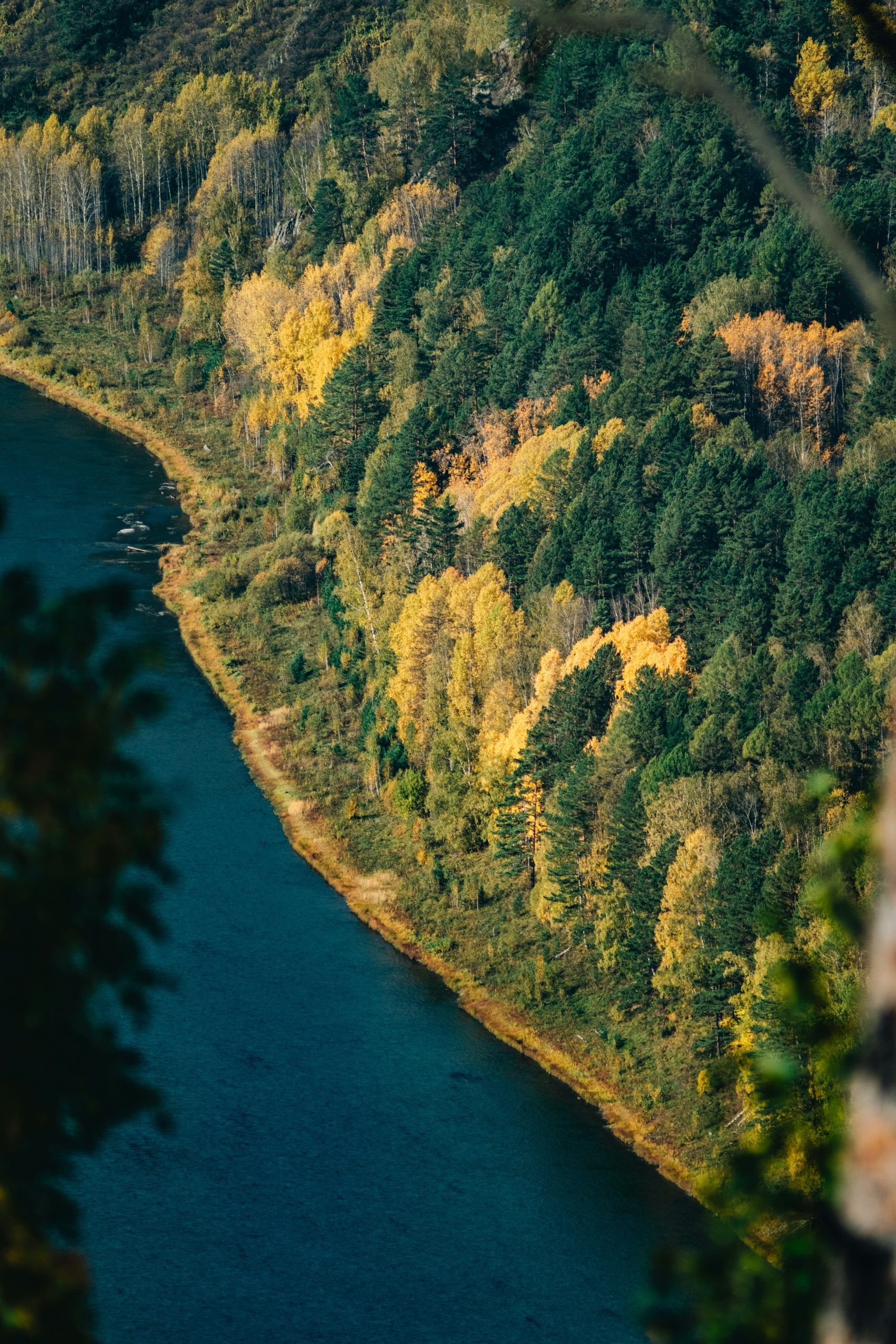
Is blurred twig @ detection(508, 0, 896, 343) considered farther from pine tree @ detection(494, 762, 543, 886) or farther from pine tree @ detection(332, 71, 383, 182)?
pine tree @ detection(332, 71, 383, 182)

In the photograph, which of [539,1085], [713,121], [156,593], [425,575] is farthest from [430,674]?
[713,121]

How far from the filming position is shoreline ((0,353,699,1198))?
57.9 metres

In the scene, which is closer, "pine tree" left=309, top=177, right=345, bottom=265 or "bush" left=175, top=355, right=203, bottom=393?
"pine tree" left=309, top=177, right=345, bottom=265

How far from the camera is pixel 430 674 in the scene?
77.3 metres

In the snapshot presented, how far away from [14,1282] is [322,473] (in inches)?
4167

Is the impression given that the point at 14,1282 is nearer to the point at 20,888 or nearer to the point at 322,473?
the point at 20,888

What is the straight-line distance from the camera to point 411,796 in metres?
76.1

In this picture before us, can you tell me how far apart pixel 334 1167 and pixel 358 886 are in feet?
65.4

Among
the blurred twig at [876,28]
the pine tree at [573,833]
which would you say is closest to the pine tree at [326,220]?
the pine tree at [573,833]

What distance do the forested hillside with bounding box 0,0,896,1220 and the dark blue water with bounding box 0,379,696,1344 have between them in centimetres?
372

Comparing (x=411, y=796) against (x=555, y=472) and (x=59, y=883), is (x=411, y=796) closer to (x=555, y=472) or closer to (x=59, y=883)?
(x=555, y=472)

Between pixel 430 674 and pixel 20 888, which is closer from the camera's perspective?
pixel 20 888

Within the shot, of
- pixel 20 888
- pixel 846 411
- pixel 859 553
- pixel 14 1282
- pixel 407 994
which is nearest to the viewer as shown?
pixel 14 1282

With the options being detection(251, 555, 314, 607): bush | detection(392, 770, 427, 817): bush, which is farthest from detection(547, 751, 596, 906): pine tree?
detection(251, 555, 314, 607): bush
